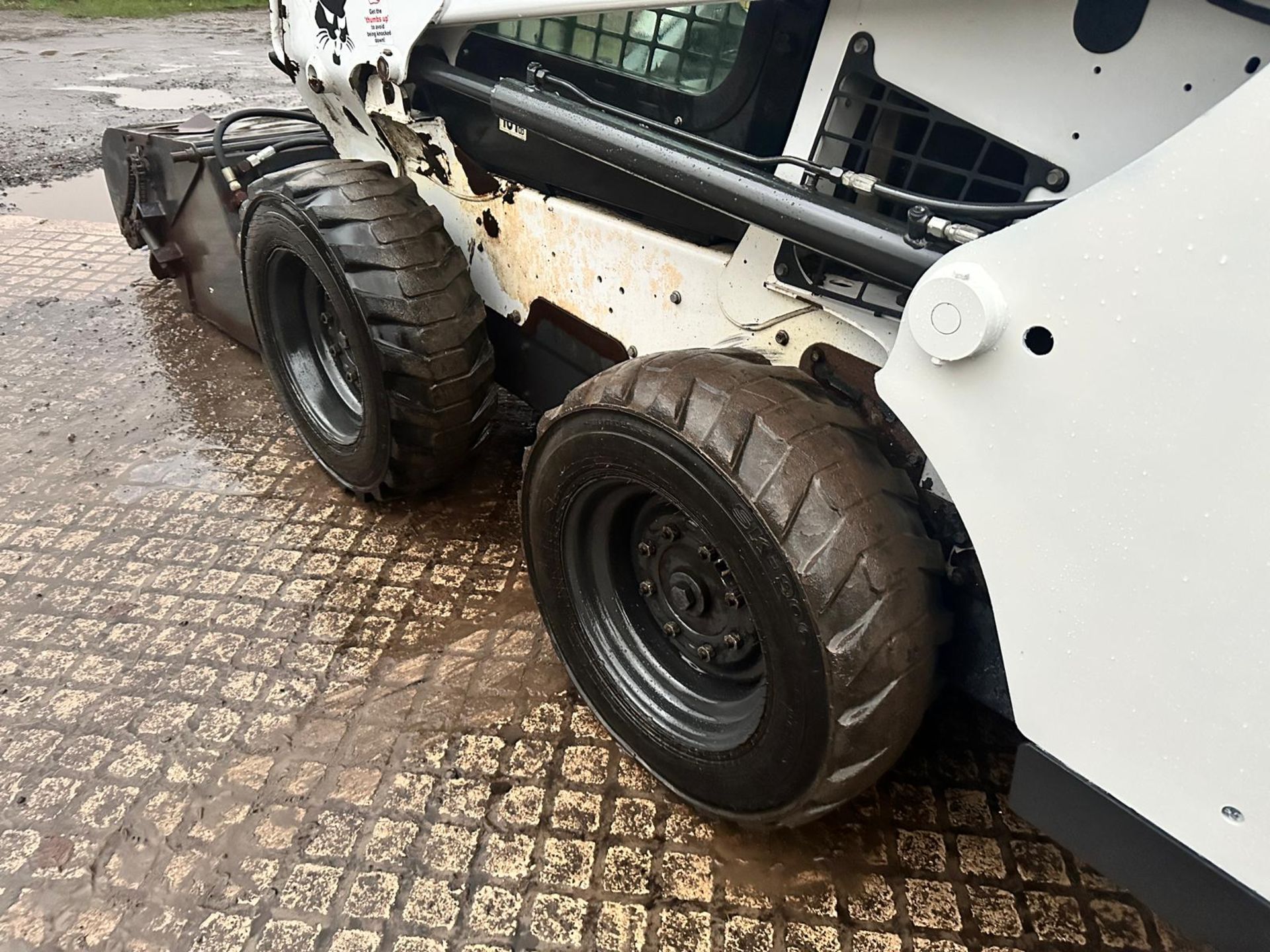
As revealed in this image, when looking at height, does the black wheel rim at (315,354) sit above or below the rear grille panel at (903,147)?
below

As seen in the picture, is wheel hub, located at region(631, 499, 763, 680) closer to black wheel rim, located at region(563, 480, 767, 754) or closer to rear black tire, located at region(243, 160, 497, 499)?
black wheel rim, located at region(563, 480, 767, 754)

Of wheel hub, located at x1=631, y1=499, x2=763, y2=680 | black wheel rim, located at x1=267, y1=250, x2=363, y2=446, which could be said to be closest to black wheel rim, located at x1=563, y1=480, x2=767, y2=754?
wheel hub, located at x1=631, y1=499, x2=763, y2=680

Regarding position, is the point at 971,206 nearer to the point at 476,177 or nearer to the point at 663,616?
the point at 663,616

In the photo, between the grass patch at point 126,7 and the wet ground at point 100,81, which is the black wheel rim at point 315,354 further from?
the grass patch at point 126,7

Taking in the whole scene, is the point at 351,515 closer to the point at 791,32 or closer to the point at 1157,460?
the point at 791,32

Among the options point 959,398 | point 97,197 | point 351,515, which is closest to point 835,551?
point 959,398

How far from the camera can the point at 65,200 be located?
6.37 meters

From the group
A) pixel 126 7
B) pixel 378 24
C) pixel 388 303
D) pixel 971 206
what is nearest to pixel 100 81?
pixel 126 7

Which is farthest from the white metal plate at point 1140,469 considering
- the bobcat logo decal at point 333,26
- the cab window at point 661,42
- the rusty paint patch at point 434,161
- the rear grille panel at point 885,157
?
the bobcat logo decal at point 333,26

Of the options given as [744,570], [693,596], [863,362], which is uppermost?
[863,362]

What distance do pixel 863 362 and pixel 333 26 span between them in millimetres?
2100

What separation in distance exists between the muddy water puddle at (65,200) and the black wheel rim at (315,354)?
140 inches

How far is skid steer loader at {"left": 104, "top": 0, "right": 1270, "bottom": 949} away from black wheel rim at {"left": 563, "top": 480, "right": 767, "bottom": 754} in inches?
0.4

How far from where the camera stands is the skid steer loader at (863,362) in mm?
1199
